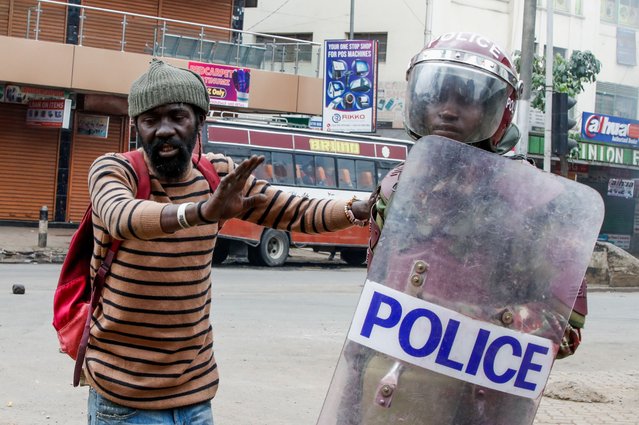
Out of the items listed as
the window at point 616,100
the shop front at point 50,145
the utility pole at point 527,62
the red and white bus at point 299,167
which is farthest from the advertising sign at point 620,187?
the utility pole at point 527,62

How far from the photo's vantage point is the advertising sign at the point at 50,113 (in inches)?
938

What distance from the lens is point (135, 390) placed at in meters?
3.08

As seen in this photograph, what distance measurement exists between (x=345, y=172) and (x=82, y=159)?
711cm

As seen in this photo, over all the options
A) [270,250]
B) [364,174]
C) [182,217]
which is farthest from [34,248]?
[182,217]

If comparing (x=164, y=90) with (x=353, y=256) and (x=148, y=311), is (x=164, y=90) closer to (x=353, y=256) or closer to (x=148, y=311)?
(x=148, y=311)

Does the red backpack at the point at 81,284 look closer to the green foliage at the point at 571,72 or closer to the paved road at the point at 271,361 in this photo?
the paved road at the point at 271,361

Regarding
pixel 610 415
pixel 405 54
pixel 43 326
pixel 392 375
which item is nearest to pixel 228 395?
pixel 610 415

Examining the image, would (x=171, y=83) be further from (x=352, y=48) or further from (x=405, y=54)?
(x=405, y=54)

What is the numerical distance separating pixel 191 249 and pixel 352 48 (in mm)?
23849

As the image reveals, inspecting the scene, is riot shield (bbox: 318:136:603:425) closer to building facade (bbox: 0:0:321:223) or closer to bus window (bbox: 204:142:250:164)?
bus window (bbox: 204:142:250:164)

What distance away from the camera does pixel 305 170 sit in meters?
22.0

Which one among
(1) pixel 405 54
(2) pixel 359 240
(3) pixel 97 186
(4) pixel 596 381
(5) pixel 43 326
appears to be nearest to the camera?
(3) pixel 97 186

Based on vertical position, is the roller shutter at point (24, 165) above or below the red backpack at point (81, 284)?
above

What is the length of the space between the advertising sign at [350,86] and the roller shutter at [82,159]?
5.06 metres
